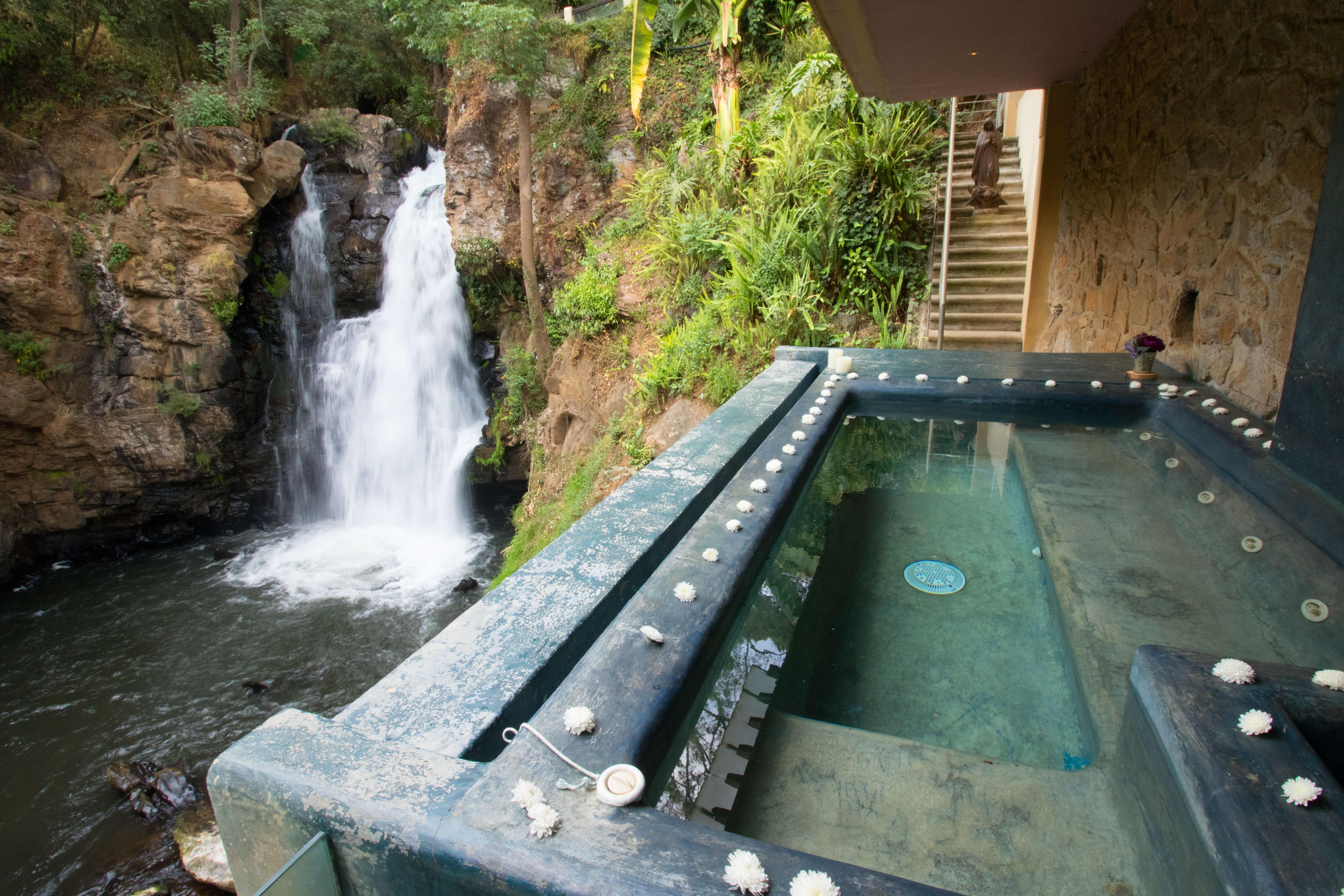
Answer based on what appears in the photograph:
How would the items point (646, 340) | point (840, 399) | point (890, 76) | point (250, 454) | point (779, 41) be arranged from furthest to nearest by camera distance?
1. point (250, 454)
2. point (779, 41)
3. point (646, 340)
4. point (890, 76)
5. point (840, 399)

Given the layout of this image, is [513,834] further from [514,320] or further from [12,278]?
Answer: [12,278]

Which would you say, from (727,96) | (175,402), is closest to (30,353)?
(175,402)

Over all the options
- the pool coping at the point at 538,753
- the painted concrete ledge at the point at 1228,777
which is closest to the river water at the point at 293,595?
the pool coping at the point at 538,753

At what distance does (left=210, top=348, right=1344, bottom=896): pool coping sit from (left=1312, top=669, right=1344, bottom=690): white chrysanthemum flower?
101cm

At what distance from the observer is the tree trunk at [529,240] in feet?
34.1

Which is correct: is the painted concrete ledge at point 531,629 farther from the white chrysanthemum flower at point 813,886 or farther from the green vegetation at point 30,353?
the green vegetation at point 30,353

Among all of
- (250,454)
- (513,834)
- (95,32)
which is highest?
(95,32)

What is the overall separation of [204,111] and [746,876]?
15.0 m

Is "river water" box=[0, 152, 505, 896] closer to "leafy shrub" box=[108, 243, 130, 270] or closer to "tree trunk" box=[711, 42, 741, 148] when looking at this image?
"leafy shrub" box=[108, 243, 130, 270]

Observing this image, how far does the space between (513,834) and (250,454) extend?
13.7 meters

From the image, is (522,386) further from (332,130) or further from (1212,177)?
(1212,177)

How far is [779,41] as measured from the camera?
1082 cm

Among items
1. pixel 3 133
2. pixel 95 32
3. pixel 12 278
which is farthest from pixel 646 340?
pixel 95 32

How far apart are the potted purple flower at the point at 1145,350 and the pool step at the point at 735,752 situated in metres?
3.52
